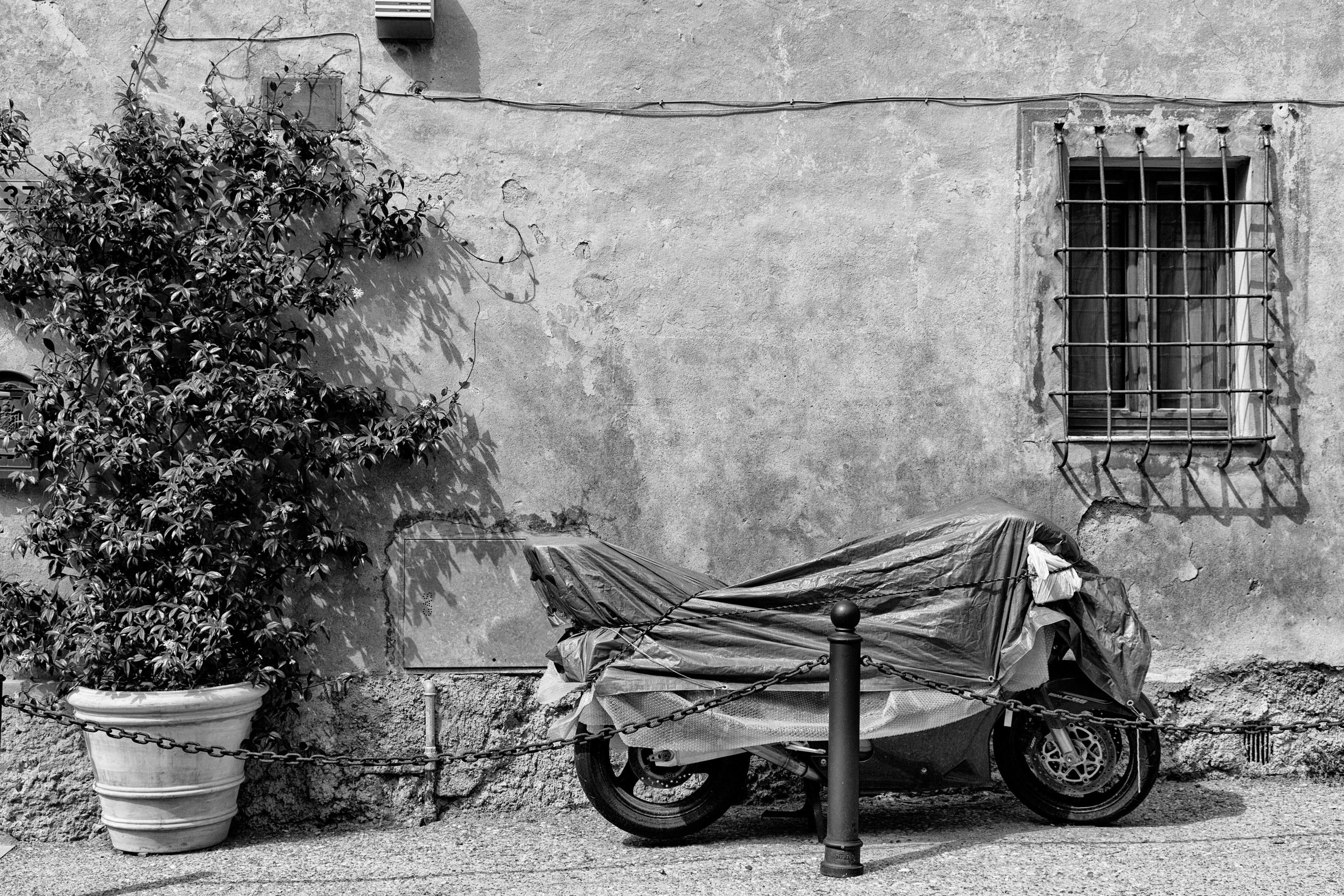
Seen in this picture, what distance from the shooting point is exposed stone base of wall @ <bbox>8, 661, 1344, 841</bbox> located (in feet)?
17.7

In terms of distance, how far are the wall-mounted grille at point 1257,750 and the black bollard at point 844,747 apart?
2.52 meters

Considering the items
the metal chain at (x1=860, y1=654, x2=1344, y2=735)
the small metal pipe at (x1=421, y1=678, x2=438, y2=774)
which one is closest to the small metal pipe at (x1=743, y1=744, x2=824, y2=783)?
the metal chain at (x1=860, y1=654, x2=1344, y2=735)

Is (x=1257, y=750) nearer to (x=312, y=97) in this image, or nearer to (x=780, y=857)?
(x=780, y=857)

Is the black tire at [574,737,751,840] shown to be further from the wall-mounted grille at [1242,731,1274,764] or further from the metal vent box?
the metal vent box

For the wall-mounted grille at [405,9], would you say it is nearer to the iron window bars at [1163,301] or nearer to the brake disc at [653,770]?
the iron window bars at [1163,301]

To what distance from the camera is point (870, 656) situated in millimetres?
4805

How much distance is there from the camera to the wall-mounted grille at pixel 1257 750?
5789 mm

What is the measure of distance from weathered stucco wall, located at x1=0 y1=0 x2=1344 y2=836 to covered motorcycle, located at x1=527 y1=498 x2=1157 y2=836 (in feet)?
2.74

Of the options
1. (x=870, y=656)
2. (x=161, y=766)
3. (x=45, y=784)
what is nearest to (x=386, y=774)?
(x=161, y=766)

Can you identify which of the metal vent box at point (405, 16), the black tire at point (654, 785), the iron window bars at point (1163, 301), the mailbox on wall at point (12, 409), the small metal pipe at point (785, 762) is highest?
the metal vent box at point (405, 16)

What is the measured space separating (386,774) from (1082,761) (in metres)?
3.02

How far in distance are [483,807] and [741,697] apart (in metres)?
1.54

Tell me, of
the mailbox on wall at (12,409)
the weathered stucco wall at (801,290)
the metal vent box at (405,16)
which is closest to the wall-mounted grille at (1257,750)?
the weathered stucco wall at (801,290)

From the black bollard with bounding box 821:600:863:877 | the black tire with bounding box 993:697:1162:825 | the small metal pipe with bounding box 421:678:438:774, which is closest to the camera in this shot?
the black bollard with bounding box 821:600:863:877
